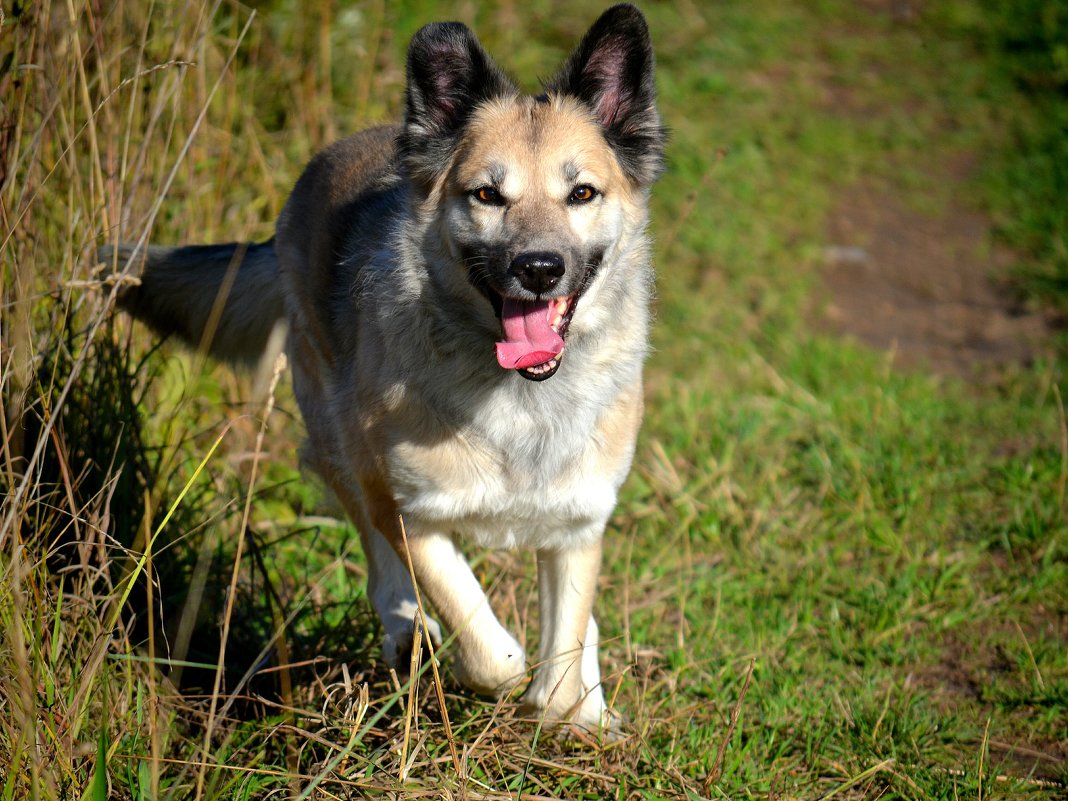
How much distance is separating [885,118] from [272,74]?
5.30m

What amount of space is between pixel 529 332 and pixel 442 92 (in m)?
0.82

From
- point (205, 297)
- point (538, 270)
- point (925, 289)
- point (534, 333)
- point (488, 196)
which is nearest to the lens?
point (538, 270)

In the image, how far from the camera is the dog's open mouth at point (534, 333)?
9.25ft

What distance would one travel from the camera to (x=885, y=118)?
8516 mm

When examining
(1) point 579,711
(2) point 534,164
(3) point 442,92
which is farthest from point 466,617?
(3) point 442,92

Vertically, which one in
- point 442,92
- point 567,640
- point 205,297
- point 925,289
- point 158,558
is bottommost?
point 567,640

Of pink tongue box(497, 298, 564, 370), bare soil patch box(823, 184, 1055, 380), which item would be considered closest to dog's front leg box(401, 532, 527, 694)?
pink tongue box(497, 298, 564, 370)

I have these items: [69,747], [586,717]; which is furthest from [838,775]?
[69,747]

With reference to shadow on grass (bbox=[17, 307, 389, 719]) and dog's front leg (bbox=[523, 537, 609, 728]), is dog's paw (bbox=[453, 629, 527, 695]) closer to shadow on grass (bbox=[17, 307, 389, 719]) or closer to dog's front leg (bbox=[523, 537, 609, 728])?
dog's front leg (bbox=[523, 537, 609, 728])

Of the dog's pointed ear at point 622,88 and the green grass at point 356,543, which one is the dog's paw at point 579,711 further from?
the dog's pointed ear at point 622,88

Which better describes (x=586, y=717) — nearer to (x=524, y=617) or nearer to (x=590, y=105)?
(x=524, y=617)

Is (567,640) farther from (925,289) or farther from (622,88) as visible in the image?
(925,289)

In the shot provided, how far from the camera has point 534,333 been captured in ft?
9.41

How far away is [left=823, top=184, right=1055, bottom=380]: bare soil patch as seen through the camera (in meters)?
5.87
